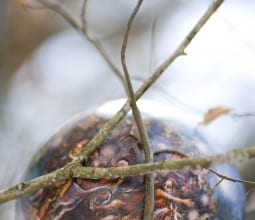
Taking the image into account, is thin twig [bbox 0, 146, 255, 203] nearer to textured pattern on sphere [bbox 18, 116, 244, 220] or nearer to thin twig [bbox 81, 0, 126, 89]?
textured pattern on sphere [bbox 18, 116, 244, 220]

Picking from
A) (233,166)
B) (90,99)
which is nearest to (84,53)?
(90,99)

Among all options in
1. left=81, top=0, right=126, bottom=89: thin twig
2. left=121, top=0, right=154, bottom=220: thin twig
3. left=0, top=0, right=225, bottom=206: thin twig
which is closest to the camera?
left=0, top=0, right=225, bottom=206: thin twig

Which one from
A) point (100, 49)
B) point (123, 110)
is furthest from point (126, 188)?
point (100, 49)

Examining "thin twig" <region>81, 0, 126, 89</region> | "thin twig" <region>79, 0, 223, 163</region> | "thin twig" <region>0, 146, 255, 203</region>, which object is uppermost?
"thin twig" <region>81, 0, 126, 89</region>

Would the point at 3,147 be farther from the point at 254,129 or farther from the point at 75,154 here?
the point at 75,154

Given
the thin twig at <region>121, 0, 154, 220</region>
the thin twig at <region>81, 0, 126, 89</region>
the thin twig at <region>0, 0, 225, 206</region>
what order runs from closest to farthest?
the thin twig at <region>0, 0, 225, 206</region>
the thin twig at <region>121, 0, 154, 220</region>
the thin twig at <region>81, 0, 126, 89</region>

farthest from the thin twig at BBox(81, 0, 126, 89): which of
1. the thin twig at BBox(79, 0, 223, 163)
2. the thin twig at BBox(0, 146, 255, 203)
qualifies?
the thin twig at BBox(0, 146, 255, 203)

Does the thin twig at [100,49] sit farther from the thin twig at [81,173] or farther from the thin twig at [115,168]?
the thin twig at [81,173]

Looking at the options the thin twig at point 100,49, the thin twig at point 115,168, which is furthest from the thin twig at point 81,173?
the thin twig at point 100,49

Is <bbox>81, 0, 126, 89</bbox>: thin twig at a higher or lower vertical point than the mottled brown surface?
higher
